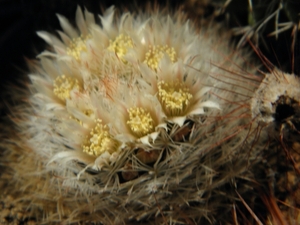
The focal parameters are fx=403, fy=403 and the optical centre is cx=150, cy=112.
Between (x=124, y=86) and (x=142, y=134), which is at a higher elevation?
(x=124, y=86)

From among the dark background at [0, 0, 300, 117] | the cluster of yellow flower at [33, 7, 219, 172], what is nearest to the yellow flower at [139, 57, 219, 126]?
the cluster of yellow flower at [33, 7, 219, 172]

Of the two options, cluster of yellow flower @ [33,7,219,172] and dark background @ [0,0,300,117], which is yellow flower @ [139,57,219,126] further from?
dark background @ [0,0,300,117]

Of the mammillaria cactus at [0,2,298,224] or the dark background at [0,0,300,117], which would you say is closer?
the mammillaria cactus at [0,2,298,224]

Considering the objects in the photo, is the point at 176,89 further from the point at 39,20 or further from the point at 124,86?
the point at 39,20

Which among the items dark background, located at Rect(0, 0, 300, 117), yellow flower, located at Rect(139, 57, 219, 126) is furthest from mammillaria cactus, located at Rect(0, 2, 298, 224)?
dark background, located at Rect(0, 0, 300, 117)

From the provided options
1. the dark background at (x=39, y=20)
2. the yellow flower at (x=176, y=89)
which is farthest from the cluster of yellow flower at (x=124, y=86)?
the dark background at (x=39, y=20)

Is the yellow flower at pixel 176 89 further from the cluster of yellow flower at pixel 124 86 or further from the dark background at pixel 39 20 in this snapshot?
the dark background at pixel 39 20

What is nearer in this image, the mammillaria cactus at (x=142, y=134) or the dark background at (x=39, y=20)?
the mammillaria cactus at (x=142, y=134)

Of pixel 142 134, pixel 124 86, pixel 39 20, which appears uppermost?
pixel 39 20

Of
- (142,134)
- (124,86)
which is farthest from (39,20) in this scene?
(142,134)
